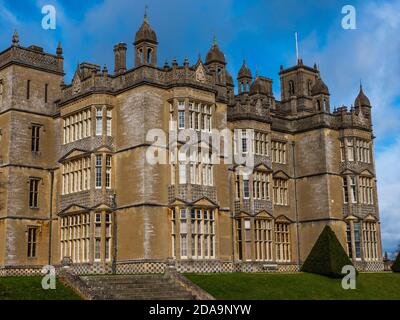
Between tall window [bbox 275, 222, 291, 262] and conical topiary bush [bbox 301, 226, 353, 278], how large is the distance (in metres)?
6.05

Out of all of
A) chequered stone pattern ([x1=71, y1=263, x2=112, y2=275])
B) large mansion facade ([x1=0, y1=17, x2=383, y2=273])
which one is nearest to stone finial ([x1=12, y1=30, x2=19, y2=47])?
large mansion facade ([x1=0, y1=17, x2=383, y2=273])

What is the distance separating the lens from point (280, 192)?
4291 centimetres

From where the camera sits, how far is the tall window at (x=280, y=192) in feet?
140

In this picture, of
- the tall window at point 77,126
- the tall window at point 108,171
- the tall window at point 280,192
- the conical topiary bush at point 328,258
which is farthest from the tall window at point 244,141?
the tall window at point 77,126

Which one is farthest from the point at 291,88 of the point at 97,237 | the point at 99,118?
the point at 97,237

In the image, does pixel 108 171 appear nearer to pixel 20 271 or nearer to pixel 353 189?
pixel 20 271

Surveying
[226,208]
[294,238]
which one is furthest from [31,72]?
[294,238]

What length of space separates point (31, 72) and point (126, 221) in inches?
465

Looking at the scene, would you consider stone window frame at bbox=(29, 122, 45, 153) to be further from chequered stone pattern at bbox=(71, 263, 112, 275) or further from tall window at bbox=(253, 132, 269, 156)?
tall window at bbox=(253, 132, 269, 156)

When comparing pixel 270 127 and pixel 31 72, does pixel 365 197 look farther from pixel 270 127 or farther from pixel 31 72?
pixel 31 72

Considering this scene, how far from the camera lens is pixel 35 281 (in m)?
26.1

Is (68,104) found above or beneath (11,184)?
above

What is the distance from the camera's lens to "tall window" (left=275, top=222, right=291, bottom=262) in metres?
41.9
